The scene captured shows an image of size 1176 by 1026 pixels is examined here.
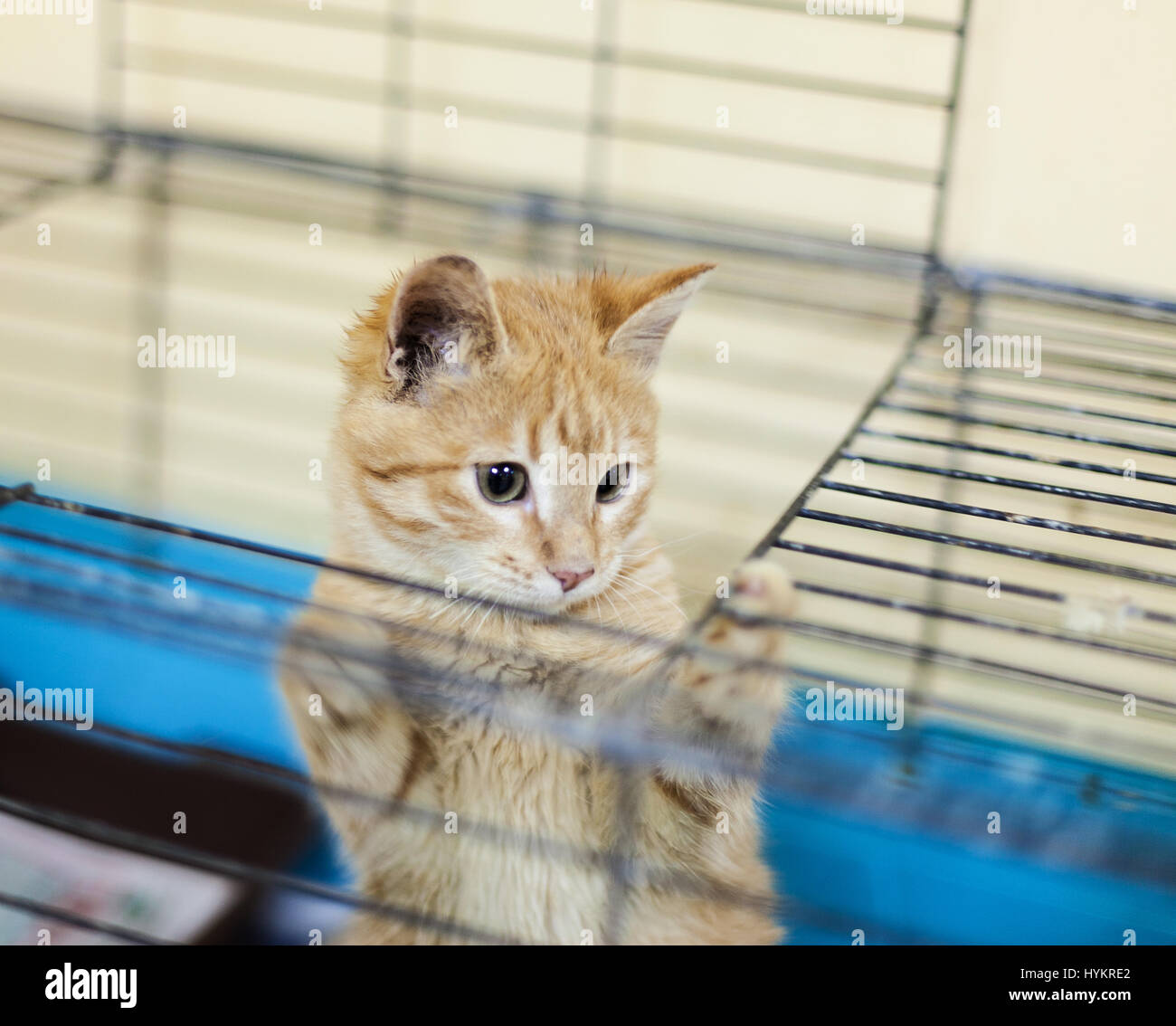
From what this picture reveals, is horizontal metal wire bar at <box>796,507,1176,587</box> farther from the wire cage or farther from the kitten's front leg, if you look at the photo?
the kitten's front leg

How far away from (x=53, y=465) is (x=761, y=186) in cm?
135

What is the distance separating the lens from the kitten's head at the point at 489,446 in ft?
2.82

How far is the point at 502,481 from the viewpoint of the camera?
882 millimetres

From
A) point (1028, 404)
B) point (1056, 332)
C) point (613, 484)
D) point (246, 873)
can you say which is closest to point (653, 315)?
point (613, 484)

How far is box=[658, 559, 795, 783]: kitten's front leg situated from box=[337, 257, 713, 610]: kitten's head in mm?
182

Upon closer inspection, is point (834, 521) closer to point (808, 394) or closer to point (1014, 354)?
point (1014, 354)

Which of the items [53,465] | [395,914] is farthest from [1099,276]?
[53,465]

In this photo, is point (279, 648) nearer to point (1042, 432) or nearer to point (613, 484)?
point (613, 484)

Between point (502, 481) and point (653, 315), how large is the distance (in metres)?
0.20

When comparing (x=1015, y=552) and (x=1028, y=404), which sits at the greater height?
(x=1028, y=404)

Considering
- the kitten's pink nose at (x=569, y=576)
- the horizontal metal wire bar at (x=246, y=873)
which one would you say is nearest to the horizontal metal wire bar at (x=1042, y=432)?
the kitten's pink nose at (x=569, y=576)

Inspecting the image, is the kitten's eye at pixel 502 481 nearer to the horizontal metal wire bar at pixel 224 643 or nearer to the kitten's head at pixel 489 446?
the kitten's head at pixel 489 446

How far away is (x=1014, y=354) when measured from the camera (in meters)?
1.32

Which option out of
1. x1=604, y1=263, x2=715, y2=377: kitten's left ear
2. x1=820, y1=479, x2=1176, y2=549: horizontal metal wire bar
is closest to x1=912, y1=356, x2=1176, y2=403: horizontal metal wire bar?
x1=820, y1=479, x2=1176, y2=549: horizontal metal wire bar
